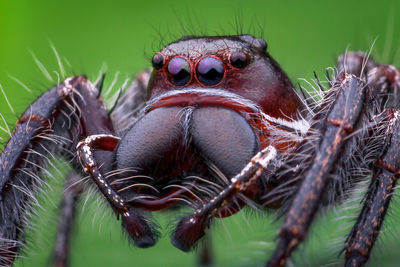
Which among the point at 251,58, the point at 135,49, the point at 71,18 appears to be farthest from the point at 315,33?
the point at 251,58

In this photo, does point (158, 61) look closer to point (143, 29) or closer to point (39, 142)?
point (39, 142)

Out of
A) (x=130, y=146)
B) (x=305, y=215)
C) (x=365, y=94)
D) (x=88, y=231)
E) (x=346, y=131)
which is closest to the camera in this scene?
(x=305, y=215)

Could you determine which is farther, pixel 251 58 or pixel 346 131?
pixel 251 58

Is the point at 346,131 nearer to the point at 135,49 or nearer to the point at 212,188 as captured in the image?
the point at 212,188

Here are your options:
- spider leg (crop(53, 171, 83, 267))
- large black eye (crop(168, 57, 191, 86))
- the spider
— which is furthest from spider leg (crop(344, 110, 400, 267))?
spider leg (crop(53, 171, 83, 267))

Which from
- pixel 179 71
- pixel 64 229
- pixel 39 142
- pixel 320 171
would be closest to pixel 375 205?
pixel 320 171

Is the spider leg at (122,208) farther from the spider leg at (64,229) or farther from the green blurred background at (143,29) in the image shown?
the green blurred background at (143,29)
